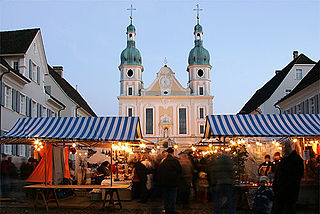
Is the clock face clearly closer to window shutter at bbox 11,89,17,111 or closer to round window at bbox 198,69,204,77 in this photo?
round window at bbox 198,69,204,77

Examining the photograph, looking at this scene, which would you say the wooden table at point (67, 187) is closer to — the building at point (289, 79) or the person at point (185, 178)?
the person at point (185, 178)

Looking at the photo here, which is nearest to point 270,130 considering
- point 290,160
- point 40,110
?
point 290,160

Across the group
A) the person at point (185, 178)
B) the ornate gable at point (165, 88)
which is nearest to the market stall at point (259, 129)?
the person at point (185, 178)

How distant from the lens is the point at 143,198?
13.5 metres

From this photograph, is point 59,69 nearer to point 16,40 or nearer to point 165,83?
point 16,40

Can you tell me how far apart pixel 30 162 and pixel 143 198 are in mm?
4337

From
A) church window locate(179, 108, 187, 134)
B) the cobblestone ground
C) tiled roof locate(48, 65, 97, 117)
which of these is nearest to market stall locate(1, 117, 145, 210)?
the cobblestone ground

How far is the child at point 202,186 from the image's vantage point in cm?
1330

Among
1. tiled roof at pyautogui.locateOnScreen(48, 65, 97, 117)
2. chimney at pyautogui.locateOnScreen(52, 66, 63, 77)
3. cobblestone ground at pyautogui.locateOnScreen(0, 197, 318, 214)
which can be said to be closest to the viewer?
cobblestone ground at pyautogui.locateOnScreen(0, 197, 318, 214)

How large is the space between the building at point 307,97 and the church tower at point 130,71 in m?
39.0

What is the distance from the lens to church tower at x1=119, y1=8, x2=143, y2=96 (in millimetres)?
69250

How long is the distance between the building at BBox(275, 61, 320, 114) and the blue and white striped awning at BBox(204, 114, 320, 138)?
9.95 metres

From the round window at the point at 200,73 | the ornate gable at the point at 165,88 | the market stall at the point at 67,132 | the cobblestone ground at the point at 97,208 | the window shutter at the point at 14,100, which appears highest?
the round window at the point at 200,73

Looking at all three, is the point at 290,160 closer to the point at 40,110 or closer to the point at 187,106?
the point at 40,110
